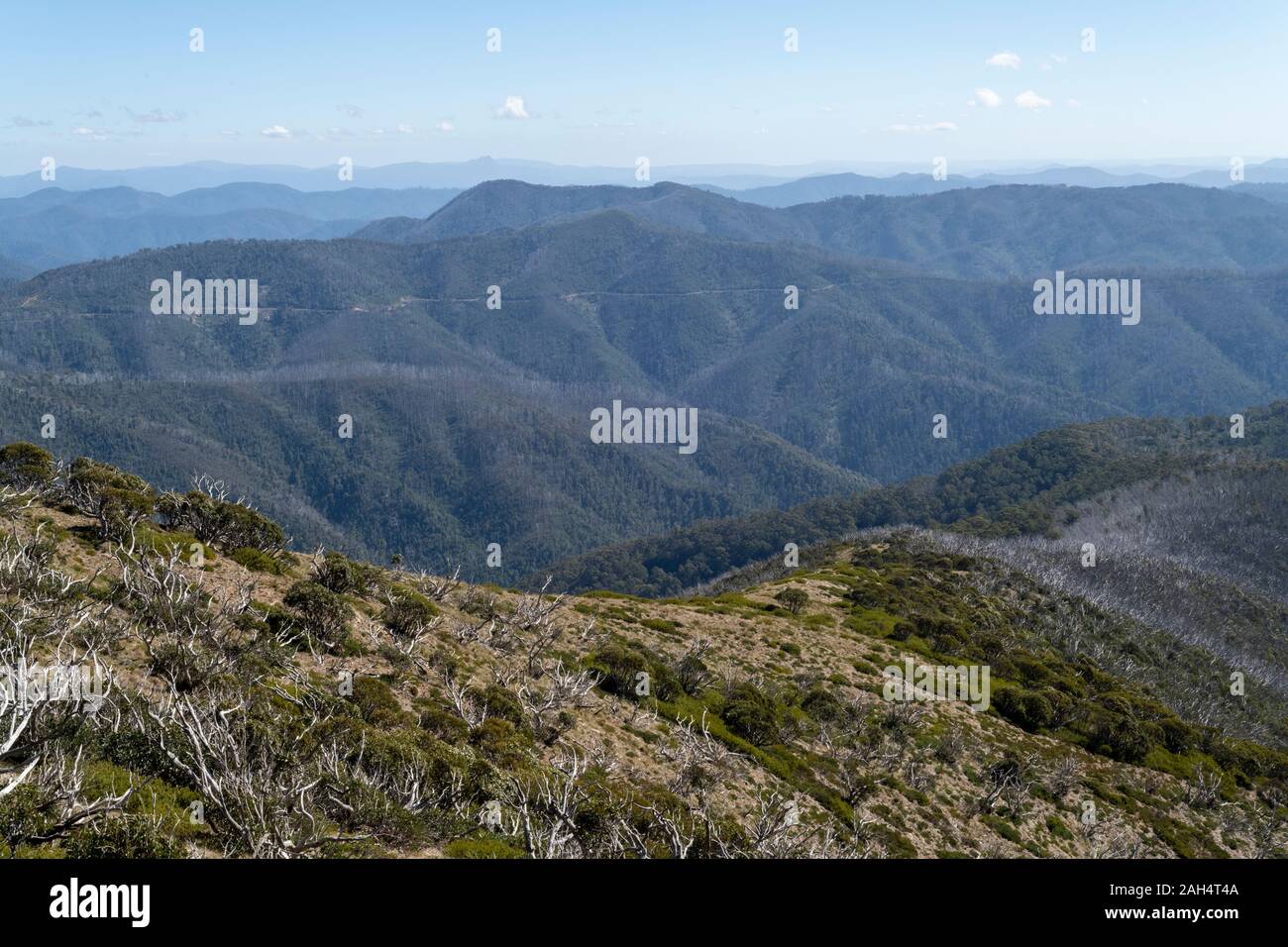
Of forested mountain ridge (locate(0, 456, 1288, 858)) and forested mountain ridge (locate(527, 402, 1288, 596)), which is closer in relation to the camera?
forested mountain ridge (locate(0, 456, 1288, 858))

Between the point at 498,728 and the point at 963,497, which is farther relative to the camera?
the point at 963,497

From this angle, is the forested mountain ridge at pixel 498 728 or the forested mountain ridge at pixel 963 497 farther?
the forested mountain ridge at pixel 963 497

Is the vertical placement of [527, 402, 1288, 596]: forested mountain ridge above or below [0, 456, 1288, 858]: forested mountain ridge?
below

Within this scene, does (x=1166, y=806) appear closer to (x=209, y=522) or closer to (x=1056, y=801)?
(x=1056, y=801)

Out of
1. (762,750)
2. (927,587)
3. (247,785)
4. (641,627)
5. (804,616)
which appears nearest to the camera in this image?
(247,785)

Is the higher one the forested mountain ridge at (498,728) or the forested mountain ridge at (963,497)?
the forested mountain ridge at (498,728)

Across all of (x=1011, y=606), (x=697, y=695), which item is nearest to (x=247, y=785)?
(x=697, y=695)

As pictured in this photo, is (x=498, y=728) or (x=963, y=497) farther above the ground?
(x=498, y=728)
